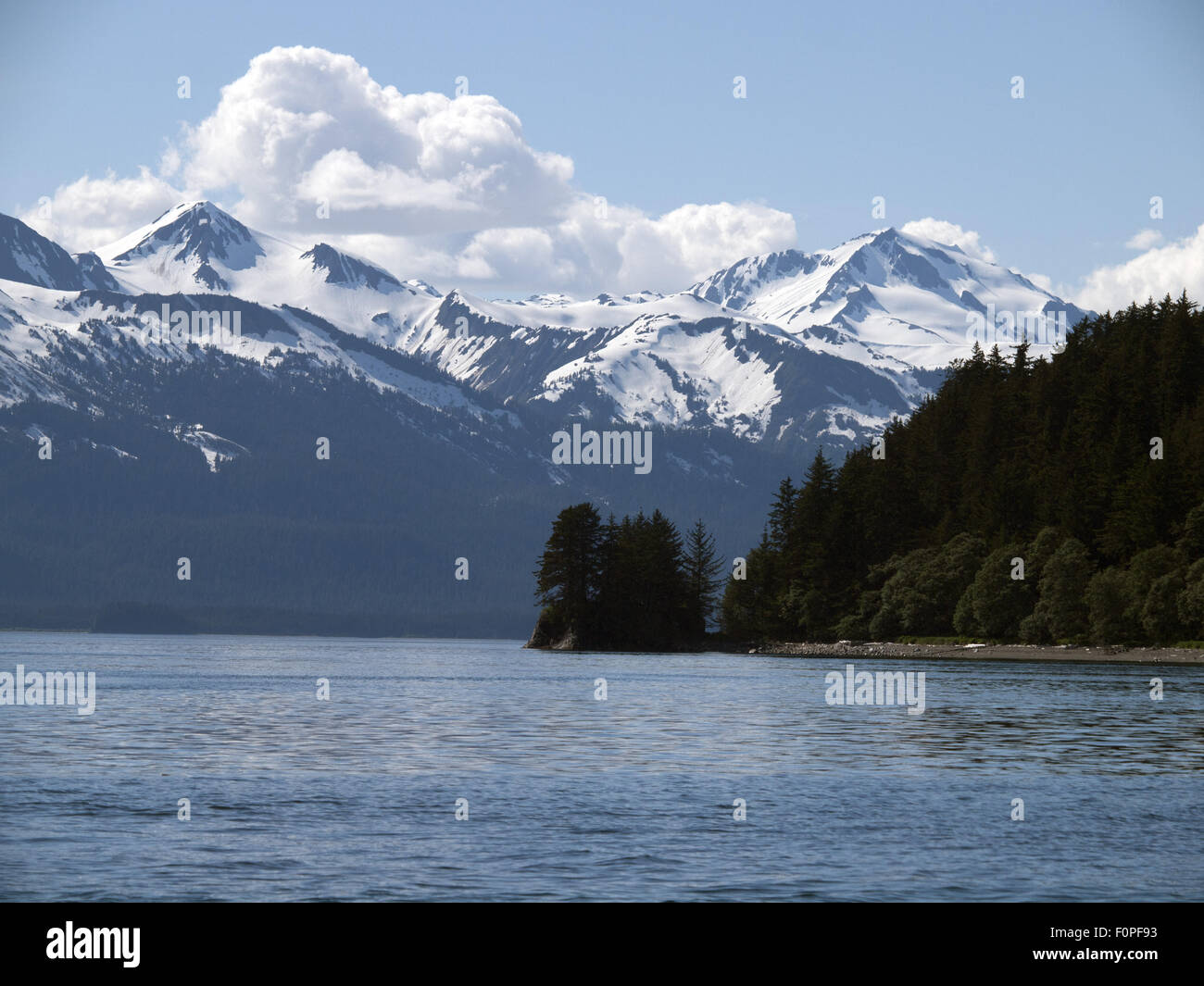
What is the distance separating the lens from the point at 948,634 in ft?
618

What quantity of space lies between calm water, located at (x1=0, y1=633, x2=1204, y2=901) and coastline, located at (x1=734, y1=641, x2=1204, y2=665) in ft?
195

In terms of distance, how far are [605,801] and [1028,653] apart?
130m

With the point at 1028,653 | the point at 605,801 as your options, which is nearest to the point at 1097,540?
the point at 1028,653

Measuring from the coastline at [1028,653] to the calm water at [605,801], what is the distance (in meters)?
59.3

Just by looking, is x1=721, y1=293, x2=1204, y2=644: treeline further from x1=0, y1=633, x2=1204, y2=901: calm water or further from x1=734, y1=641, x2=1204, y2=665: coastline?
x1=0, y1=633, x2=1204, y2=901: calm water

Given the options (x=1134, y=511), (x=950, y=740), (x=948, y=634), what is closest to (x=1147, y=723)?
(x=950, y=740)

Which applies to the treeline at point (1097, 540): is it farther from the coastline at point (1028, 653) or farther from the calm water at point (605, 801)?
the calm water at point (605, 801)

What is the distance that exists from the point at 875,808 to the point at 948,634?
489 ft

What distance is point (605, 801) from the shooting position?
147 ft

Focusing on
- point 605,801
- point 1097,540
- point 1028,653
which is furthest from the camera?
point 1097,540

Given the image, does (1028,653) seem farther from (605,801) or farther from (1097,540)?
(605,801)

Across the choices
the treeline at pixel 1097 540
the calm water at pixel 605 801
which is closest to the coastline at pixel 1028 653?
the treeline at pixel 1097 540


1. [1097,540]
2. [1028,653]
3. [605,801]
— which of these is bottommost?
[1028,653]
